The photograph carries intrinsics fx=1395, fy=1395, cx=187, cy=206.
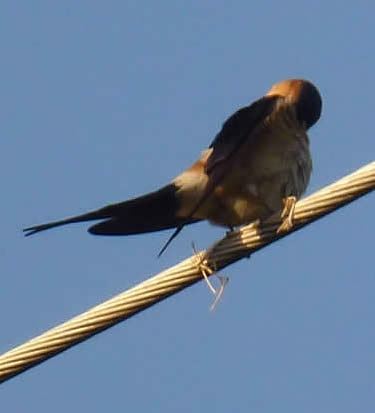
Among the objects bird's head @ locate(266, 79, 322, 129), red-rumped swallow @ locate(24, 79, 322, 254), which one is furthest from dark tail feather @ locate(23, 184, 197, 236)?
bird's head @ locate(266, 79, 322, 129)

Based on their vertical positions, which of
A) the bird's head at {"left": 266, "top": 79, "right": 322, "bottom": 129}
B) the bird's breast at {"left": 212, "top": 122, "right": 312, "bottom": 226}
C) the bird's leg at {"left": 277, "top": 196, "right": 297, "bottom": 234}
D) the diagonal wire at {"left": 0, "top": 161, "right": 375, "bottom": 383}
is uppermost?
the bird's head at {"left": 266, "top": 79, "right": 322, "bottom": 129}

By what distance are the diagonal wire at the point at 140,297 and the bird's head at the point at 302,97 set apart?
1965mm

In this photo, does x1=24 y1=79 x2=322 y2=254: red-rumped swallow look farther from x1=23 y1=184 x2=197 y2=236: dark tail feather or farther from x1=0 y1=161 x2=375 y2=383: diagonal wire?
x1=0 y1=161 x2=375 y2=383: diagonal wire

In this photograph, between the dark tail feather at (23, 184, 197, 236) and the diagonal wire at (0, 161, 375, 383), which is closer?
the diagonal wire at (0, 161, 375, 383)

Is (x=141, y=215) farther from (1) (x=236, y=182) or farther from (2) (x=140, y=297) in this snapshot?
(2) (x=140, y=297)

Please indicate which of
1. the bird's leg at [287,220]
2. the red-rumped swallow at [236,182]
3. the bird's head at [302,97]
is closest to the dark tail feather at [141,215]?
the red-rumped swallow at [236,182]

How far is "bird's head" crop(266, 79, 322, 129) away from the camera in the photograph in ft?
20.6

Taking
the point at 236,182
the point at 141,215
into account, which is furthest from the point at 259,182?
the point at 141,215

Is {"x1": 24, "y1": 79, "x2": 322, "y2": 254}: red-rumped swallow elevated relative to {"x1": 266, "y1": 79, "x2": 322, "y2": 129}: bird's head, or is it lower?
lower

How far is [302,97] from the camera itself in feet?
21.0

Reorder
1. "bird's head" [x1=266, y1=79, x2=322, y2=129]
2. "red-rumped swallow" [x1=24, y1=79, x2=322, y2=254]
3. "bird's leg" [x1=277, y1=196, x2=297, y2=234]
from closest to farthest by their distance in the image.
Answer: "bird's leg" [x1=277, y1=196, x2=297, y2=234] → "red-rumped swallow" [x1=24, y1=79, x2=322, y2=254] → "bird's head" [x1=266, y1=79, x2=322, y2=129]

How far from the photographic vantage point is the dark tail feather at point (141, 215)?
228 inches

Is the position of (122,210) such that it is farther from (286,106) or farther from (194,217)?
(286,106)

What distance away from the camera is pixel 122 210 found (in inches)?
230
